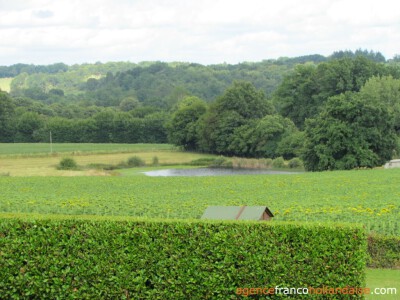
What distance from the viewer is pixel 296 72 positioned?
134 metres

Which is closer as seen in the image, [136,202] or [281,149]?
[136,202]

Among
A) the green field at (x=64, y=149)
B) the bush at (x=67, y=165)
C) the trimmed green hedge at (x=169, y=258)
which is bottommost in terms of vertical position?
the green field at (x=64, y=149)

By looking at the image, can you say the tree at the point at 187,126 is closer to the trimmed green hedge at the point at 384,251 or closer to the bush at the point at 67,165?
the bush at the point at 67,165

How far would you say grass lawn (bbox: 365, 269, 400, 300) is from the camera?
16.1 meters

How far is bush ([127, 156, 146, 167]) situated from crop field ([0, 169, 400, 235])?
137 ft

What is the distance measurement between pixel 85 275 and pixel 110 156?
92.1 metres

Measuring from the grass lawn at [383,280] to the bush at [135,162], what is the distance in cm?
7951

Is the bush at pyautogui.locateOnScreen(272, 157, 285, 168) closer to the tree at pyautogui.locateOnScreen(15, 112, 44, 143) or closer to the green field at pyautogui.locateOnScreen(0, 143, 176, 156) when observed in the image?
the green field at pyautogui.locateOnScreen(0, 143, 176, 156)

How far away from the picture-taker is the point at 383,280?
61.7 feet

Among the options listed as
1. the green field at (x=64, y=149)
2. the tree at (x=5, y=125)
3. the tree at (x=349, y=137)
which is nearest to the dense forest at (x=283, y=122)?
the tree at (x=5, y=125)

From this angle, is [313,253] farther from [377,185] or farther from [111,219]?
[377,185]

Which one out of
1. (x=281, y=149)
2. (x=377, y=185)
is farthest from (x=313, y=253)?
(x=281, y=149)

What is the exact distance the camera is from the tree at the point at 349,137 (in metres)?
71.4

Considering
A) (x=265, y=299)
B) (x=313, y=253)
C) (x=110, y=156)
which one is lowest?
(x=110, y=156)
